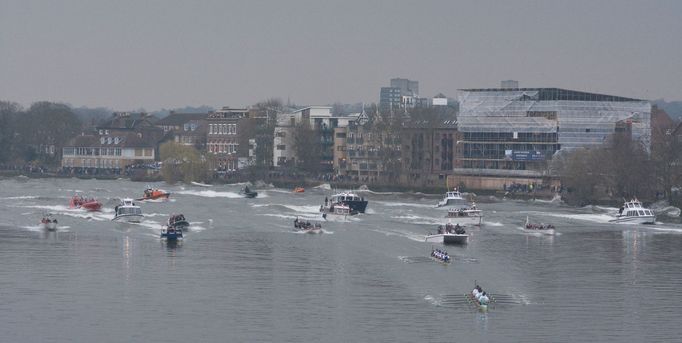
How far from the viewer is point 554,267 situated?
60406 mm

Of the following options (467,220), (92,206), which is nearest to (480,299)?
(467,220)

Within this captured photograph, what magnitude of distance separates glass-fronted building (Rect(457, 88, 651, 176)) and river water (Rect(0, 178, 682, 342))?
3835 centimetres

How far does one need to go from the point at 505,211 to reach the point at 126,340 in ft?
195

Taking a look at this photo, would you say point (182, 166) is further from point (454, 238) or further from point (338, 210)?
point (454, 238)

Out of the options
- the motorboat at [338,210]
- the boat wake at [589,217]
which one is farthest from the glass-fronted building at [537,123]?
the motorboat at [338,210]

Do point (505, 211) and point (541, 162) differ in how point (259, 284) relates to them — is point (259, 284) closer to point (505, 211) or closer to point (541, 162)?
point (505, 211)

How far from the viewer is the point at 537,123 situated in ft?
412

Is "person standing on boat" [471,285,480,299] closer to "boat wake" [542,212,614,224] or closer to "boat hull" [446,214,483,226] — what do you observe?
"boat hull" [446,214,483,226]

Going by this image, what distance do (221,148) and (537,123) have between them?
49.5 metres

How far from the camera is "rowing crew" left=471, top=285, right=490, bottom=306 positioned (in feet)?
154

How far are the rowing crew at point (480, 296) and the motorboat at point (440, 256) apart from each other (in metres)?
11.2

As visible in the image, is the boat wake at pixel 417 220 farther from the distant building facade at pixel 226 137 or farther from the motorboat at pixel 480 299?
the distant building facade at pixel 226 137

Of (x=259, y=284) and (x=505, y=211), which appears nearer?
(x=259, y=284)

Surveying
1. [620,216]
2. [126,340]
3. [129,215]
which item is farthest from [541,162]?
[126,340]
